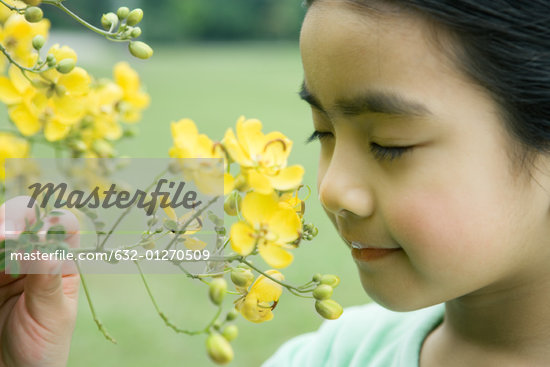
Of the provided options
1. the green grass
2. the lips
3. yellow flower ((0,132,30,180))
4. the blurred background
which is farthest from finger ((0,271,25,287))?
the green grass

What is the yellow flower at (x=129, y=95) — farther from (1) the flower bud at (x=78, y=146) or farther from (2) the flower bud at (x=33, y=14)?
(2) the flower bud at (x=33, y=14)

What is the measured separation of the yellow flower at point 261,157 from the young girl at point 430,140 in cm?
12

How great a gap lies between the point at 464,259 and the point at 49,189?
39 centimetres

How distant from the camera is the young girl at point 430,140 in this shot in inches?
25.8

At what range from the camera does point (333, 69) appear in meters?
0.68

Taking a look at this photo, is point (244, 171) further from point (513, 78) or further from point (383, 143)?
point (513, 78)

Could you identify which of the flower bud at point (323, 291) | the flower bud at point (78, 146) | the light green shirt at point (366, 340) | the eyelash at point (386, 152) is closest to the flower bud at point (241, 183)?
the flower bud at point (323, 291)

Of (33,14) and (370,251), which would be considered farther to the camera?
(370,251)

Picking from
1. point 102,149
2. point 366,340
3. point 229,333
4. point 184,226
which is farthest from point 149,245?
point 366,340

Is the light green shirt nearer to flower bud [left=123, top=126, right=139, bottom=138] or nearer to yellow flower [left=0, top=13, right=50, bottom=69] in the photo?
flower bud [left=123, top=126, right=139, bottom=138]

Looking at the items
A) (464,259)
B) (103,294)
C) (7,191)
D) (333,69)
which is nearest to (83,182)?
(7,191)

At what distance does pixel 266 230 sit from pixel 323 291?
0.08 meters

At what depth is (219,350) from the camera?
1.45 feet

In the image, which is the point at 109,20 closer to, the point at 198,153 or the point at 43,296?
the point at 198,153
